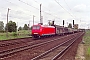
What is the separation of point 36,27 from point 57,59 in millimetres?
25273

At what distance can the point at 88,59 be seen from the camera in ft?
42.8

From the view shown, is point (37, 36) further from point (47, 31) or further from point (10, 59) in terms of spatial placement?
point (10, 59)

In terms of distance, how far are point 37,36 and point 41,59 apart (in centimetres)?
2500

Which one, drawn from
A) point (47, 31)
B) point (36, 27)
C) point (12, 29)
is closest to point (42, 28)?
point (36, 27)

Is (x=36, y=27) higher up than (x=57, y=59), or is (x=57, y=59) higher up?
(x=36, y=27)

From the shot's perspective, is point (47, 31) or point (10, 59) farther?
point (47, 31)

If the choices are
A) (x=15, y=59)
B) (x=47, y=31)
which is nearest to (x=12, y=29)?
(x=47, y=31)

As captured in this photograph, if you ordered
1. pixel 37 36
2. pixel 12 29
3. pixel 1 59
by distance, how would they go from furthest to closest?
pixel 12 29 < pixel 37 36 < pixel 1 59

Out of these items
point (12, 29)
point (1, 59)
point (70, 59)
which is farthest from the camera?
point (12, 29)

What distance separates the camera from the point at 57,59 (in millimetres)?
13438

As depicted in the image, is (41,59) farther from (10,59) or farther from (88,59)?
(88,59)

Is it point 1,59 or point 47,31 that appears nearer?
point 1,59

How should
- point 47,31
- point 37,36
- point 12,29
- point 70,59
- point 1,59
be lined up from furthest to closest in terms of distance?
point 12,29
point 47,31
point 37,36
point 70,59
point 1,59

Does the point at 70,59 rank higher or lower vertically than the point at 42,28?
lower
